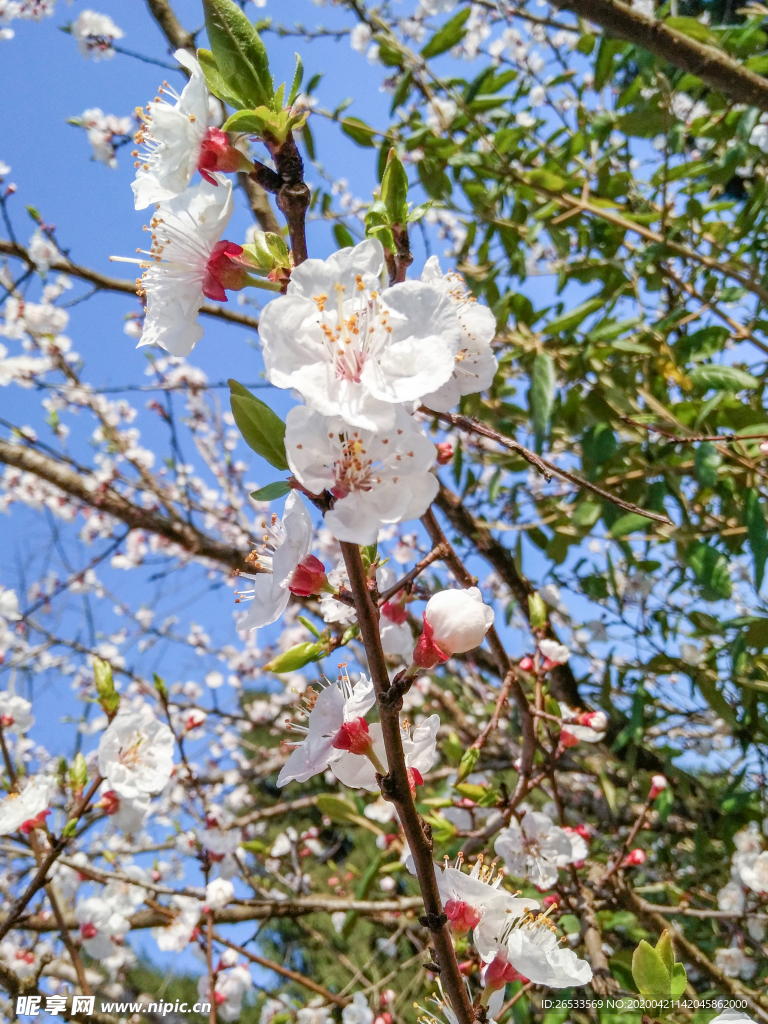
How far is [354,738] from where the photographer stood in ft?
2.00

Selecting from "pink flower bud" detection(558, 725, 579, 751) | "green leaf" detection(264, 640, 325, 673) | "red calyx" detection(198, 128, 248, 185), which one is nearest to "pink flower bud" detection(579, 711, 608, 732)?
"pink flower bud" detection(558, 725, 579, 751)

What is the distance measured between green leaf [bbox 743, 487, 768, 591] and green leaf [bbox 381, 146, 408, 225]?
3.15ft

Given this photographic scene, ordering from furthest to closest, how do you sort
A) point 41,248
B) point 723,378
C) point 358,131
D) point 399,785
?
point 41,248 → point 358,131 → point 723,378 → point 399,785

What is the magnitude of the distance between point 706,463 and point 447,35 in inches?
51.8

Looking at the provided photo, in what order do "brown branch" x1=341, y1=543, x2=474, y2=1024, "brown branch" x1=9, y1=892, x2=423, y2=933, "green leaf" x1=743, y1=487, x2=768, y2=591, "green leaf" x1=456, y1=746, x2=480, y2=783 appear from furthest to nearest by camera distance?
"brown branch" x1=9, y1=892, x2=423, y2=933 < "green leaf" x1=743, y1=487, x2=768, y2=591 < "green leaf" x1=456, y1=746, x2=480, y2=783 < "brown branch" x1=341, y1=543, x2=474, y2=1024

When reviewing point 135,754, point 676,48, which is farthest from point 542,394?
point 135,754

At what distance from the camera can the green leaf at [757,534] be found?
120 centimetres

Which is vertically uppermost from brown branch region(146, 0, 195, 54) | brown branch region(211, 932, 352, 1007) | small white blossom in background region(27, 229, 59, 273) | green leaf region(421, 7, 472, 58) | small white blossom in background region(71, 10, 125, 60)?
small white blossom in background region(71, 10, 125, 60)

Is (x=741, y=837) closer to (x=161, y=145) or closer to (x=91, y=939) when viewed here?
(x=91, y=939)

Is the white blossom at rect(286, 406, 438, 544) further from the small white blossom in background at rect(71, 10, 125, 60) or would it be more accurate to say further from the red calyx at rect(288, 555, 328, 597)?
the small white blossom in background at rect(71, 10, 125, 60)

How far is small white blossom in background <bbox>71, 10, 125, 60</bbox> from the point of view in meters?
2.63

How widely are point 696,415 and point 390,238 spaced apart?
40.7 inches

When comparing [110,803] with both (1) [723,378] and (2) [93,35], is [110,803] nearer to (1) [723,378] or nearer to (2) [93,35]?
(1) [723,378]

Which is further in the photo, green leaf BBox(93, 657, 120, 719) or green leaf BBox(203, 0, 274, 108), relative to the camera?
green leaf BBox(93, 657, 120, 719)
